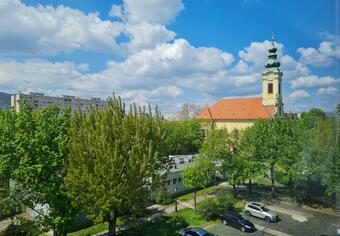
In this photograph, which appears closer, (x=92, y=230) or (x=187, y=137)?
(x=92, y=230)

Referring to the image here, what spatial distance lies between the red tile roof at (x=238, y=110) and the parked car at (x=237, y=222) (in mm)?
27909

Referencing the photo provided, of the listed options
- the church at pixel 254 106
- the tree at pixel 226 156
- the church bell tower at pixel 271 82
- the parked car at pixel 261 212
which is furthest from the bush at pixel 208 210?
the church bell tower at pixel 271 82

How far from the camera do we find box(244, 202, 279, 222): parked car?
57.4ft

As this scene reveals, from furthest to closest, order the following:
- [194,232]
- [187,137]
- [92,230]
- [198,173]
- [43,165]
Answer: [187,137] < [198,173] < [92,230] < [194,232] < [43,165]

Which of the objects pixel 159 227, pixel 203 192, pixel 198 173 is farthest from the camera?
pixel 203 192

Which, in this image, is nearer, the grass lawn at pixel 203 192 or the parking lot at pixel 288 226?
the parking lot at pixel 288 226

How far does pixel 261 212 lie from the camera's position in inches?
708

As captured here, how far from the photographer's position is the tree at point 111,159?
11.9m

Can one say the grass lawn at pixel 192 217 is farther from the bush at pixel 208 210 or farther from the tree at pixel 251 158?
the tree at pixel 251 158

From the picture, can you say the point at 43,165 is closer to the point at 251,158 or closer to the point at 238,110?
the point at 251,158

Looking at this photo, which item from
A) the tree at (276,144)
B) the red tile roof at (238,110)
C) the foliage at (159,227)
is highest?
the red tile roof at (238,110)

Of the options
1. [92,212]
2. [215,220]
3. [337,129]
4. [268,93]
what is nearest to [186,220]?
[215,220]

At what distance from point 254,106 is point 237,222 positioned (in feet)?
104

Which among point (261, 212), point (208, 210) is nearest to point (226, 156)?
point (208, 210)
